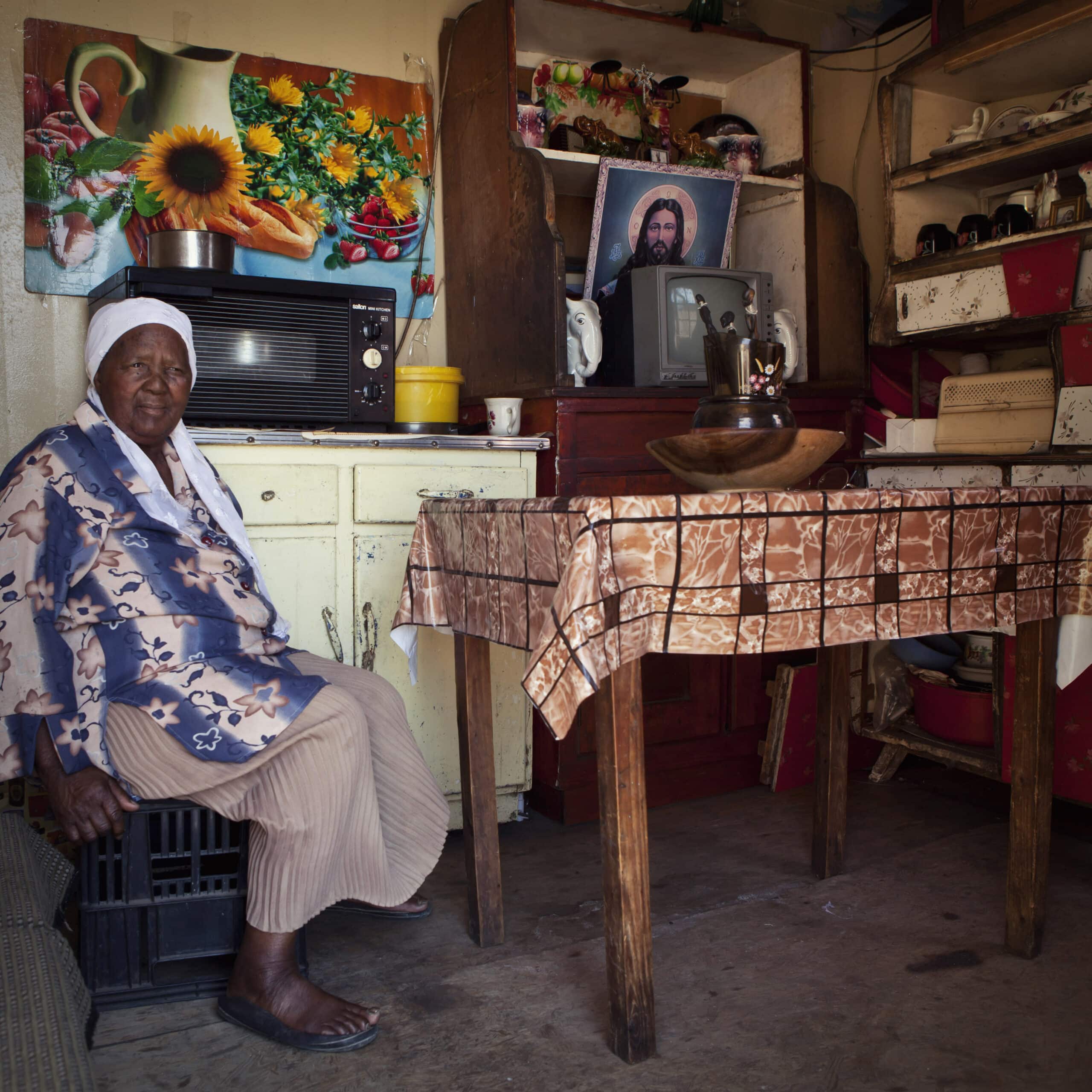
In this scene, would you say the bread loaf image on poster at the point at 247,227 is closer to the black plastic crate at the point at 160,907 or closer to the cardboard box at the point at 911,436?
the black plastic crate at the point at 160,907

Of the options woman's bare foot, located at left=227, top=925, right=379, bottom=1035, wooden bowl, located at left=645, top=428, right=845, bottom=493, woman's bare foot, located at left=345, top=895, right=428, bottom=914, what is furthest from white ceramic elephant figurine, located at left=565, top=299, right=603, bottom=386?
woman's bare foot, located at left=227, top=925, right=379, bottom=1035

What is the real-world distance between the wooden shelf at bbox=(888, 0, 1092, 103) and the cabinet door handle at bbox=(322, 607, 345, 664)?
90.6 inches

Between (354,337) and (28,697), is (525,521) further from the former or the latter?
(354,337)

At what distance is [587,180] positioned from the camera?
3170 mm

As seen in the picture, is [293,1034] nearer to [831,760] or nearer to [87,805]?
[87,805]

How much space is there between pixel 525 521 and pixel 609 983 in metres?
0.75

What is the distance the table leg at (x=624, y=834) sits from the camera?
152 cm

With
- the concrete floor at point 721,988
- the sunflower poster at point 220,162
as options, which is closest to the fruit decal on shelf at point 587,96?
the sunflower poster at point 220,162

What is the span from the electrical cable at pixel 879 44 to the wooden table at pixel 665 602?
2.22m

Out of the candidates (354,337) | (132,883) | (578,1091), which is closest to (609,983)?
(578,1091)

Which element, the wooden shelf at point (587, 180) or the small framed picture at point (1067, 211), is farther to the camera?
the wooden shelf at point (587, 180)

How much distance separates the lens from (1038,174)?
9.84 feet

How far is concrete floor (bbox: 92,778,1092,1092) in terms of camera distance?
1.60 metres

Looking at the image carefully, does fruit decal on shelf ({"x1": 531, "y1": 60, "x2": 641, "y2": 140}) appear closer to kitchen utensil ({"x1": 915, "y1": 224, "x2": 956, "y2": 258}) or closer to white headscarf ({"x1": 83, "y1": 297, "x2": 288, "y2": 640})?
kitchen utensil ({"x1": 915, "y1": 224, "x2": 956, "y2": 258})
